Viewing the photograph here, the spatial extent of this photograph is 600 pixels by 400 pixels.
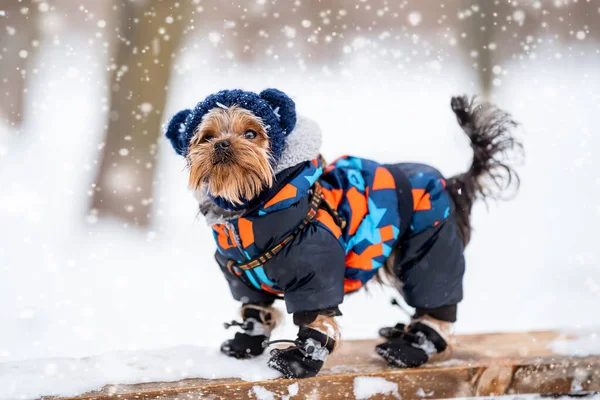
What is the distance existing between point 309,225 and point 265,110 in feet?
1.50

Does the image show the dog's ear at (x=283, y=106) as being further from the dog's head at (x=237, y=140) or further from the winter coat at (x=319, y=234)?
the winter coat at (x=319, y=234)

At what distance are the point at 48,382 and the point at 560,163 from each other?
5.58m

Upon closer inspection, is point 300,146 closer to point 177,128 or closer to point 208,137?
point 208,137

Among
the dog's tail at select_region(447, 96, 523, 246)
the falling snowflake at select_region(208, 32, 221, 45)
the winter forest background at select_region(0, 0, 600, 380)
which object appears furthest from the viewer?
the falling snowflake at select_region(208, 32, 221, 45)

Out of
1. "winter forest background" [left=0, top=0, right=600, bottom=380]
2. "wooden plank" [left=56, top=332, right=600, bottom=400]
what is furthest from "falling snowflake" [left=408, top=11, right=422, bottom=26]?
"wooden plank" [left=56, top=332, right=600, bottom=400]

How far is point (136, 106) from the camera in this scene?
502cm

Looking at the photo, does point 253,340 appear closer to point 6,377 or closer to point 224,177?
point 224,177

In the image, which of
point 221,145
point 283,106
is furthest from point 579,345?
point 221,145

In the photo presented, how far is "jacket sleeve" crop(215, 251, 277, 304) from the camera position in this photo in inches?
97.0

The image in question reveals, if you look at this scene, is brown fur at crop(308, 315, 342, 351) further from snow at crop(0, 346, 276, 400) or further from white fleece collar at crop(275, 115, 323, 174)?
white fleece collar at crop(275, 115, 323, 174)

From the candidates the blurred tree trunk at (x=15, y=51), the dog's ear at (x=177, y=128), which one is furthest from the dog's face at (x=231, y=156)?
the blurred tree trunk at (x=15, y=51)

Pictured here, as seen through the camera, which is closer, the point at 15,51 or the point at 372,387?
the point at 372,387

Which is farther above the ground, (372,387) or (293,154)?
(293,154)

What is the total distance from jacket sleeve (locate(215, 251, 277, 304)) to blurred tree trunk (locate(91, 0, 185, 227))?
9.09ft
